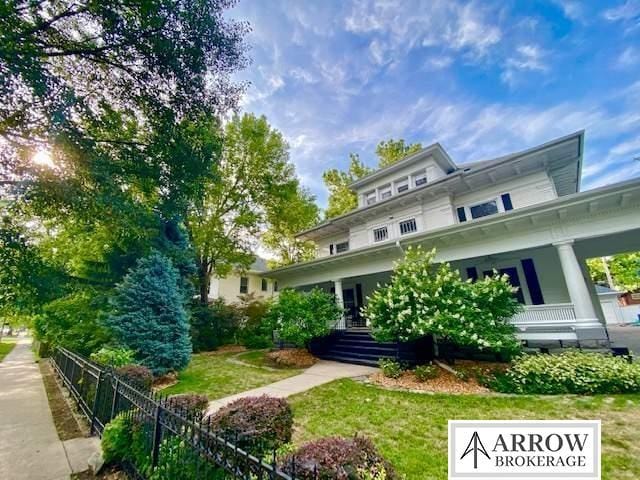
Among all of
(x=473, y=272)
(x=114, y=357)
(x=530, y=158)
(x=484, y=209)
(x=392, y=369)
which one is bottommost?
(x=392, y=369)

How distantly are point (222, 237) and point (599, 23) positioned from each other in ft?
57.3

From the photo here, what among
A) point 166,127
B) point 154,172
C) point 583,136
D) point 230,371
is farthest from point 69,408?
point 583,136

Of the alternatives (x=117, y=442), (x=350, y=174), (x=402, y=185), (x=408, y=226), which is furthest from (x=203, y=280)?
(x=350, y=174)

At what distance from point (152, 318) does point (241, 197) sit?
1114 centimetres

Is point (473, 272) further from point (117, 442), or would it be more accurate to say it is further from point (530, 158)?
point (117, 442)

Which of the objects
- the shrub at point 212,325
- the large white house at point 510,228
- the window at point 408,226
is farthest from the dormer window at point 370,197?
the shrub at point 212,325

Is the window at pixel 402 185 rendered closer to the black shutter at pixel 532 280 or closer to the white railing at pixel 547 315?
the black shutter at pixel 532 280

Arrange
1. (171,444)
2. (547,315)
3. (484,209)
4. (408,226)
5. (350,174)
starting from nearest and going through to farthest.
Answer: (171,444) → (547,315) → (484,209) → (408,226) → (350,174)

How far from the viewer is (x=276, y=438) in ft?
9.29

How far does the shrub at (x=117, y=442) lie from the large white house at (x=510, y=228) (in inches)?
350

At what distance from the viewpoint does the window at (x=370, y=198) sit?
15734 millimetres

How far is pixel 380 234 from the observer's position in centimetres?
1421

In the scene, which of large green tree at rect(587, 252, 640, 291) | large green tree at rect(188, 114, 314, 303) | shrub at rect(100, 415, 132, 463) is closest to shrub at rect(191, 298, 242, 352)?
large green tree at rect(188, 114, 314, 303)
